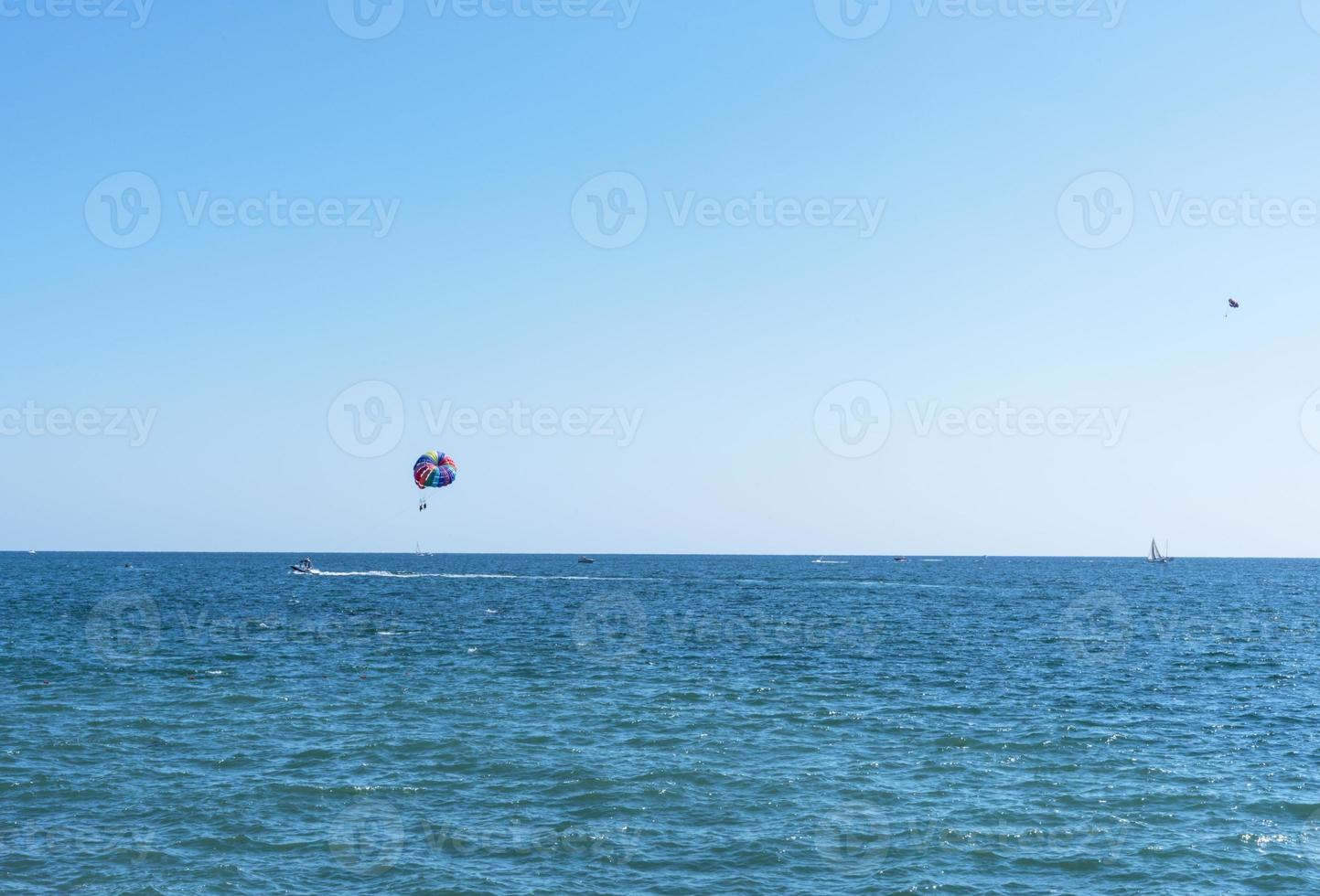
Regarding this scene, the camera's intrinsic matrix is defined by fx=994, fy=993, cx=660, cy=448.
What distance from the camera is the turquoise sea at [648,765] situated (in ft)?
70.6

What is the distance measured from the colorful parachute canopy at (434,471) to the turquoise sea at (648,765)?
22487mm

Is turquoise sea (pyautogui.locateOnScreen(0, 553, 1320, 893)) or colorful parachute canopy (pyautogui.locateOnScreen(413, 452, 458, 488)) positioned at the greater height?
colorful parachute canopy (pyautogui.locateOnScreen(413, 452, 458, 488))

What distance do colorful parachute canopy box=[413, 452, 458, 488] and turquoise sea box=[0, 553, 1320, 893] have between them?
73.8 ft

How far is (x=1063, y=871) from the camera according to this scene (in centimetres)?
2145

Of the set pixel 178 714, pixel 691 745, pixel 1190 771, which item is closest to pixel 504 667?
pixel 178 714

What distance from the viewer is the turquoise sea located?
21.5 m

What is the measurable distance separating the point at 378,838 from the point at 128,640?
148 feet

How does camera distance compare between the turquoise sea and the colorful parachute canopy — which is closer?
the turquoise sea

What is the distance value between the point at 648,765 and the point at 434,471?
195 ft

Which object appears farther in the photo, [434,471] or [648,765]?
[434,471]

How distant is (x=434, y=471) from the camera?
280 ft

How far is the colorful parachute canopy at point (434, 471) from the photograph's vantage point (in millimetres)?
84500

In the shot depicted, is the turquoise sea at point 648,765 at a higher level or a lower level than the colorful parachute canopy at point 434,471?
lower

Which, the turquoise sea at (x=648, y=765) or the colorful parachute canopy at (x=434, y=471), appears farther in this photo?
the colorful parachute canopy at (x=434, y=471)
